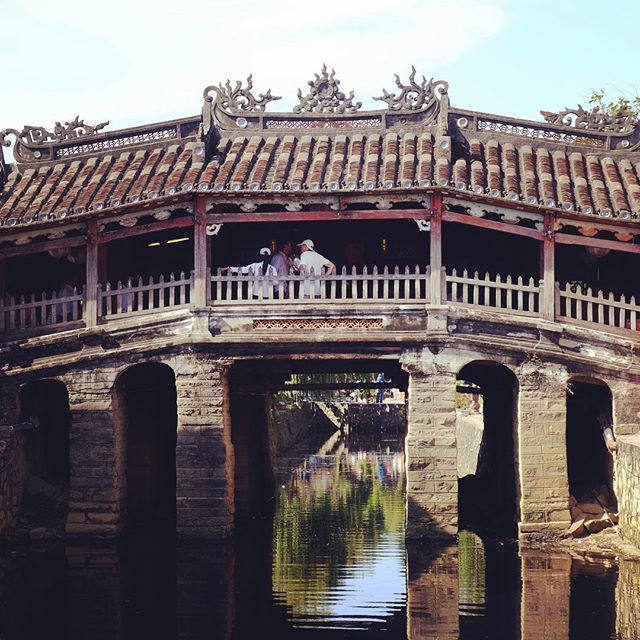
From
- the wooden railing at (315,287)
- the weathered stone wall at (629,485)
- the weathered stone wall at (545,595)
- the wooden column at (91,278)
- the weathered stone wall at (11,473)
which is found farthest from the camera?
the wooden column at (91,278)

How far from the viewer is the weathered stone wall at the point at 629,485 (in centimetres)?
2003

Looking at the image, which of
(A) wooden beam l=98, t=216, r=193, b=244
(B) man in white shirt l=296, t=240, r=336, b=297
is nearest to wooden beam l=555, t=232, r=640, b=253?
(B) man in white shirt l=296, t=240, r=336, b=297

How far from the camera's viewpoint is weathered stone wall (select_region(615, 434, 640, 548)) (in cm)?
2003

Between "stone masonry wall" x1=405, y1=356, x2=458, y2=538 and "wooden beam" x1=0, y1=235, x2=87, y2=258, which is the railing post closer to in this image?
"wooden beam" x1=0, y1=235, x2=87, y2=258

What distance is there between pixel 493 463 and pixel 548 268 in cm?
670

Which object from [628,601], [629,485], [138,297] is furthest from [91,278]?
[628,601]

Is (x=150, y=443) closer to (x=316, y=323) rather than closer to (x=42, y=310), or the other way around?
(x=42, y=310)

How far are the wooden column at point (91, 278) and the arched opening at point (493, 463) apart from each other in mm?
6724

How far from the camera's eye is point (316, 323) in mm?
22203

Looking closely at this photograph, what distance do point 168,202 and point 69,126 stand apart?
3.59 m

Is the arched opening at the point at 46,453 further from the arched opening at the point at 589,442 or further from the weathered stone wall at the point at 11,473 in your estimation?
the arched opening at the point at 589,442

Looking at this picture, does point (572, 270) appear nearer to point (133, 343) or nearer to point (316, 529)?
point (316, 529)

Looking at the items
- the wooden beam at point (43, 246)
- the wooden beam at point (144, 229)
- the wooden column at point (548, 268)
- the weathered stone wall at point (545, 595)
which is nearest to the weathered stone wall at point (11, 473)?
the wooden beam at point (43, 246)

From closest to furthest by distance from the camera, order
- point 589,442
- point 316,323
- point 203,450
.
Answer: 1. point 203,450
2. point 316,323
3. point 589,442
